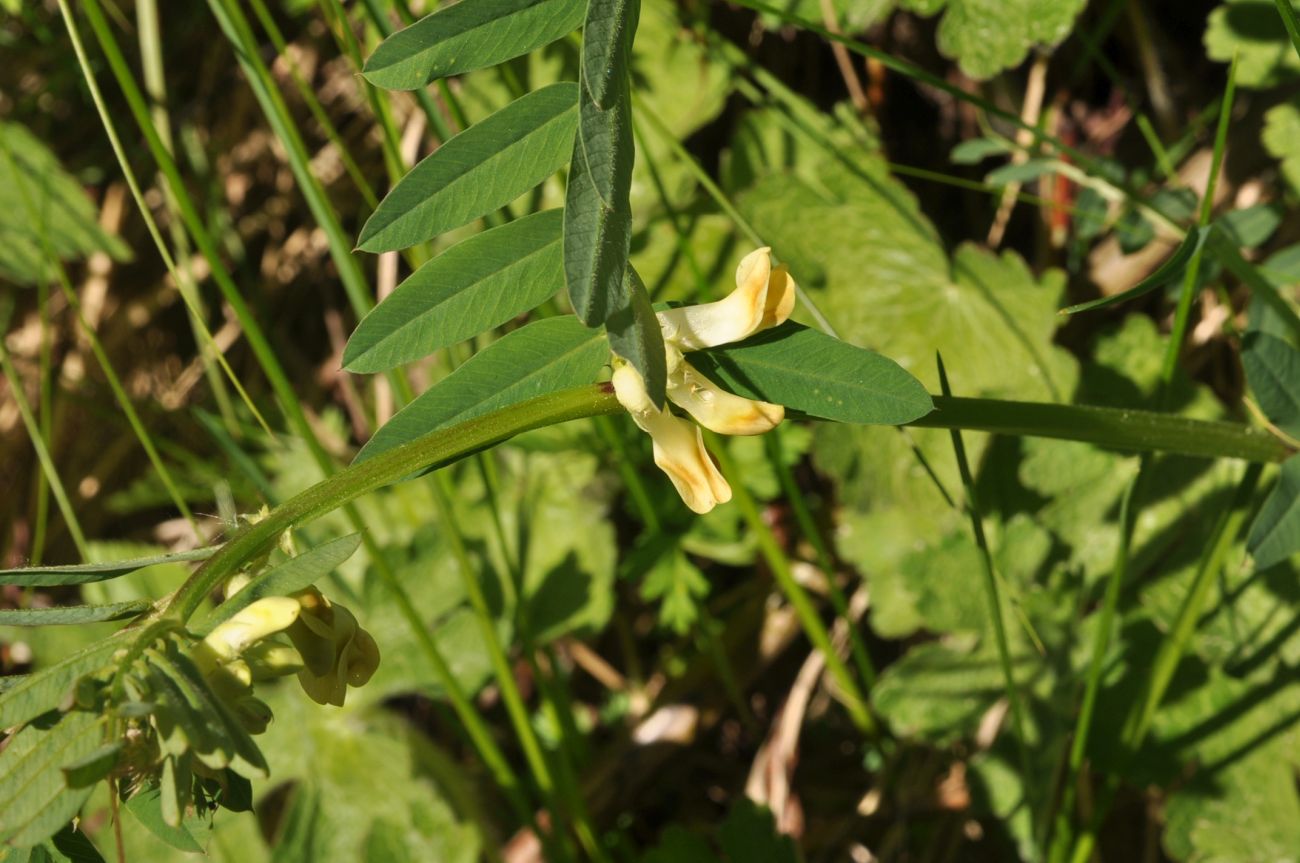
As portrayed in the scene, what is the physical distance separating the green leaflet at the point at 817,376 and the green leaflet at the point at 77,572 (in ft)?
1.14

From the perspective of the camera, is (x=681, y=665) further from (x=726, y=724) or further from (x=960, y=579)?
(x=960, y=579)

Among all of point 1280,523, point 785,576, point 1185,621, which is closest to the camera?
point 1280,523

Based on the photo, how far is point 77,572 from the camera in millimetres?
727

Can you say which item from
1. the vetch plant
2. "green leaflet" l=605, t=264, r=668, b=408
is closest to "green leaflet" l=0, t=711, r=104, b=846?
the vetch plant

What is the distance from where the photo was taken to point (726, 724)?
2.22m

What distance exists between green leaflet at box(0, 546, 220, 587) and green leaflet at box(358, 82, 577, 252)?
0.23m

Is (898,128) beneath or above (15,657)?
above

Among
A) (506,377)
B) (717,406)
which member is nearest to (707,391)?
(717,406)

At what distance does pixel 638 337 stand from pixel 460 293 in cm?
18

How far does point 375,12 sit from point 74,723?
33.8 inches

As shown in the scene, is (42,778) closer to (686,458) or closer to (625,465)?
(686,458)

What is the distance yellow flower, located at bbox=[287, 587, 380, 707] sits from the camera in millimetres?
720

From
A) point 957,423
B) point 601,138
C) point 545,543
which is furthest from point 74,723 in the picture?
point 545,543

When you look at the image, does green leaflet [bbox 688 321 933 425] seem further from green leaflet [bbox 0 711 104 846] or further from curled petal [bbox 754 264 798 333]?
green leaflet [bbox 0 711 104 846]
